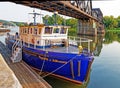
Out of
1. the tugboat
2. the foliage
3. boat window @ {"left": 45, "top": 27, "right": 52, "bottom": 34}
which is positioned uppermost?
the foliage

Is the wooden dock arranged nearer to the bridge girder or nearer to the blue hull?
the blue hull

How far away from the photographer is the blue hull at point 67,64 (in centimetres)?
1412

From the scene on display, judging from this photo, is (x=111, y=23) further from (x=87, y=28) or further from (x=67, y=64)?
(x=67, y=64)

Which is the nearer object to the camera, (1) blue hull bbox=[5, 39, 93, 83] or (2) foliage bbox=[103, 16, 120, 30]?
(1) blue hull bbox=[5, 39, 93, 83]

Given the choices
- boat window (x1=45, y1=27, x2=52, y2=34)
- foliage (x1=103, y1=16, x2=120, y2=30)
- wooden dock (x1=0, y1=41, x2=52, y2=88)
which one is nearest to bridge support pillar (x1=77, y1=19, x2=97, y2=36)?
boat window (x1=45, y1=27, x2=52, y2=34)

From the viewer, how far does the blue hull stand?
14117 mm

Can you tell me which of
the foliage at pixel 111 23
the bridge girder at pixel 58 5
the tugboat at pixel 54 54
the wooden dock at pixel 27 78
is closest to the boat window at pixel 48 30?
the tugboat at pixel 54 54

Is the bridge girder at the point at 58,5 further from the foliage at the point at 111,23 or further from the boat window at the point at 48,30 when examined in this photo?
the foliage at the point at 111,23

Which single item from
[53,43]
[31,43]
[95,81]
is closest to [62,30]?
[53,43]

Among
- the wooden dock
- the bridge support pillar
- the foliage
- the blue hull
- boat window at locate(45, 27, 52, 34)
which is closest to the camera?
the wooden dock

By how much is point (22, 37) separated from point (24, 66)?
236 inches

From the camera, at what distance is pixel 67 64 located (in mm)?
14266

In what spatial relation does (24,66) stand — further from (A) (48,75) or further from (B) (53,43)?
(B) (53,43)

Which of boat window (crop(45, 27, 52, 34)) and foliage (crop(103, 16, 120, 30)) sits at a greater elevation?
foliage (crop(103, 16, 120, 30))
